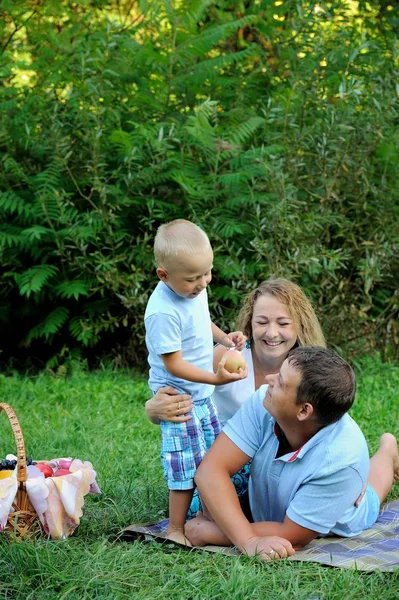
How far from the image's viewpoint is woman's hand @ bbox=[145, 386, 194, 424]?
3.95m

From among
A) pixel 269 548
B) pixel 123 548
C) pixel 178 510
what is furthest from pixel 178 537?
pixel 269 548

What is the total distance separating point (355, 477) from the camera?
378cm

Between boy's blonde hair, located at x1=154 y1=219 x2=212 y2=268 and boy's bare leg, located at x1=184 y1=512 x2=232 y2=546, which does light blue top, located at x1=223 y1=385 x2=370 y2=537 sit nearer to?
boy's bare leg, located at x1=184 y1=512 x2=232 y2=546

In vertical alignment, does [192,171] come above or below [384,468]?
above

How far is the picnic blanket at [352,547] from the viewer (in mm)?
3637

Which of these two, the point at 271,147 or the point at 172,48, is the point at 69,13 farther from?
the point at 271,147

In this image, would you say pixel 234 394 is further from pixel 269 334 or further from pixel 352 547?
pixel 352 547

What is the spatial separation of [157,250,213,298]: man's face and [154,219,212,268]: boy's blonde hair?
25mm

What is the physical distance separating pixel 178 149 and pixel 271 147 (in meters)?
1.01

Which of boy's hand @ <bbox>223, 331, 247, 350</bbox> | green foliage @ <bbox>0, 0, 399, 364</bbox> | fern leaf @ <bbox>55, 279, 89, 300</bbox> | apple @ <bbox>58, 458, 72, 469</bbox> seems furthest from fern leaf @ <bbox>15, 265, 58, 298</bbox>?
boy's hand @ <bbox>223, 331, 247, 350</bbox>

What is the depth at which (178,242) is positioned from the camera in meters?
3.81

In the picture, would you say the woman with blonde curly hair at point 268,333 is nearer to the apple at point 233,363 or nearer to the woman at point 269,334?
the woman at point 269,334

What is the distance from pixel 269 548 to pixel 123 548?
2.15 feet

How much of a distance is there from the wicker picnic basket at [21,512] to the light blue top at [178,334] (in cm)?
68
